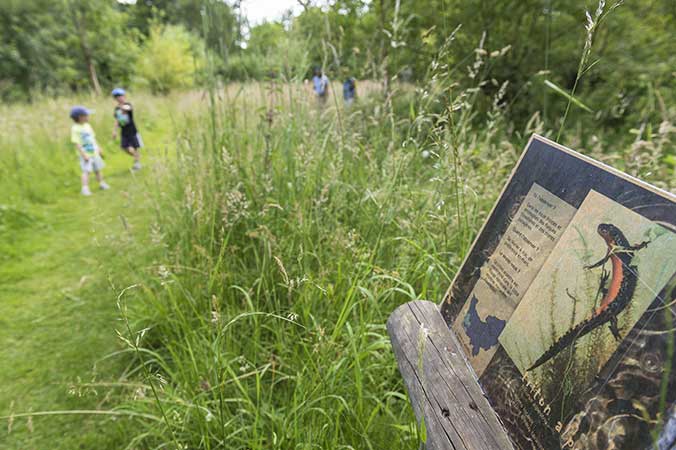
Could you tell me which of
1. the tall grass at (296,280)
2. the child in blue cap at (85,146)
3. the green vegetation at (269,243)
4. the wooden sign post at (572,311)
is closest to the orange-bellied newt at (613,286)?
the wooden sign post at (572,311)

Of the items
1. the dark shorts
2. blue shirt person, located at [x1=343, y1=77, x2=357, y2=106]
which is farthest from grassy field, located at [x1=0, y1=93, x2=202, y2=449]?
blue shirt person, located at [x1=343, y1=77, x2=357, y2=106]

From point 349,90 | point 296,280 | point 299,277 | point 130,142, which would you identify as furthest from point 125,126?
point 296,280

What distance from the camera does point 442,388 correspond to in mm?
1065

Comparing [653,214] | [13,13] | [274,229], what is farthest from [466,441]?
[13,13]

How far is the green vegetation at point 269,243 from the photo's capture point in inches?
61.8

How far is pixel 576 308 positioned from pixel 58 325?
3231 mm

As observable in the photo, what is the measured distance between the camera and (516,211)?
46.3 inches

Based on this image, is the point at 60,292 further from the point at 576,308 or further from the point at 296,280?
the point at 576,308

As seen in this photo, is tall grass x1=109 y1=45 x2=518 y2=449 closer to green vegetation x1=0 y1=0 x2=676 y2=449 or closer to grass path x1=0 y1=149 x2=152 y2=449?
green vegetation x1=0 y1=0 x2=676 y2=449

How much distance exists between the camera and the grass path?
1909 millimetres

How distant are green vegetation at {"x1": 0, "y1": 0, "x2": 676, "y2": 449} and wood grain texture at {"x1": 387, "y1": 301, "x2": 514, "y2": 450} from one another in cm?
25

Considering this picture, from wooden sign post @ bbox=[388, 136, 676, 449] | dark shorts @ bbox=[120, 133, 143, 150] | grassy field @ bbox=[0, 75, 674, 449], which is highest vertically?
wooden sign post @ bbox=[388, 136, 676, 449]

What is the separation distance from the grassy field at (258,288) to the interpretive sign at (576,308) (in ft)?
1.35

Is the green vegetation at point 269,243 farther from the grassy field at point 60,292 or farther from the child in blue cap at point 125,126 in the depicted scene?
the child in blue cap at point 125,126
